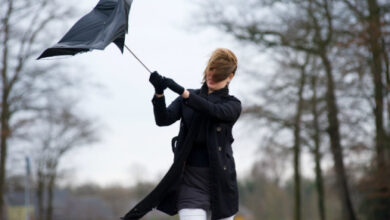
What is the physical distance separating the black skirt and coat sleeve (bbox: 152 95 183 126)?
14.5 inches

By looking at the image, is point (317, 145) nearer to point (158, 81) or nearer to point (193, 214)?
point (193, 214)

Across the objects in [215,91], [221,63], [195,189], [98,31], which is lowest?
[195,189]

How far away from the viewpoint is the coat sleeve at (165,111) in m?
3.96

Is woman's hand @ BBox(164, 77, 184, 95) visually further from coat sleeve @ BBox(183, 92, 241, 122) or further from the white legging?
the white legging

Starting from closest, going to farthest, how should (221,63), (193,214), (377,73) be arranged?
(193,214)
(221,63)
(377,73)

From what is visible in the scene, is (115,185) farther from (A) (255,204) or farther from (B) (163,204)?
(B) (163,204)

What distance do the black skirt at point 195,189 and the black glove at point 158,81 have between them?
24.8 inches

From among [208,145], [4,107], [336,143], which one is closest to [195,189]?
[208,145]

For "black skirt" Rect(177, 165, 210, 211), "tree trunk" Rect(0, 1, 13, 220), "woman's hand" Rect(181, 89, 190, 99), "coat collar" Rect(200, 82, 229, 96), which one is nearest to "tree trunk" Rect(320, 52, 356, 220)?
"tree trunk" Rect(0, 1, 13, 220)

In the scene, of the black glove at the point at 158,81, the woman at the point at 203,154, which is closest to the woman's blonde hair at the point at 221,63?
the woman at the point at 203,154

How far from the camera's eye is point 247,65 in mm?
23391

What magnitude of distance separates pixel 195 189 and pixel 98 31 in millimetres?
1307

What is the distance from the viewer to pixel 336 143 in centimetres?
2119

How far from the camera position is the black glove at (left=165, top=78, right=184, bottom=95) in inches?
150
